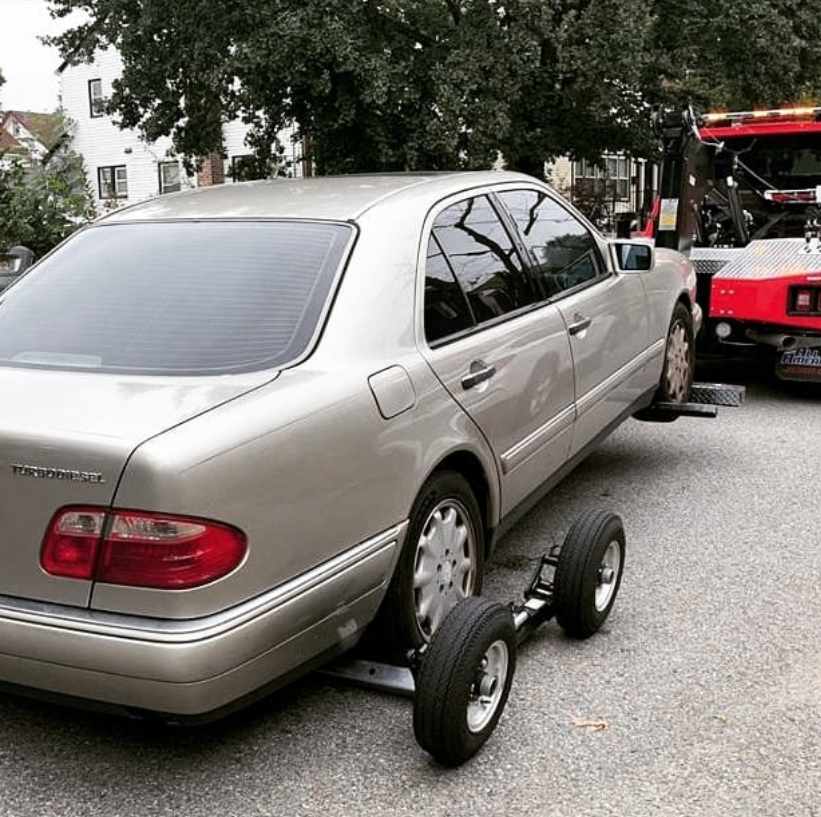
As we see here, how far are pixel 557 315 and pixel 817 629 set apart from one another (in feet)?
5.24

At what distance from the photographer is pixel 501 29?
1452 centimetres

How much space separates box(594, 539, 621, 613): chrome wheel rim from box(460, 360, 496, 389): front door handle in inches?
31.9

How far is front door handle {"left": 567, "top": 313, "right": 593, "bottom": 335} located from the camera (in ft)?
14.7

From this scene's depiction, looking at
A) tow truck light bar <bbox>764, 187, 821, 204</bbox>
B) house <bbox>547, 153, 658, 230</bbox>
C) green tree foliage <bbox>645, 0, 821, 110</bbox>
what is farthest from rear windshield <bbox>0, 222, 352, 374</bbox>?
house <bbox>547, 153, 658, 230</bbox>

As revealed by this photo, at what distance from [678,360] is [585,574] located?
9.67 feet

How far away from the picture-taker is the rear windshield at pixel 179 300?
3.07 metres

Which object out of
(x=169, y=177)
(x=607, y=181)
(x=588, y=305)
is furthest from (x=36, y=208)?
(x=607, y=181)

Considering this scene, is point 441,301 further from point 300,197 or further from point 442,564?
point 442,564

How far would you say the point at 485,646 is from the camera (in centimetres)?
A: 297

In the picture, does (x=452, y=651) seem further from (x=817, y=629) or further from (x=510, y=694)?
(x=817, y=629)

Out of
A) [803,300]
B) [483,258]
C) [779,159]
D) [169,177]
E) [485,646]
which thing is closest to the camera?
[485,646]

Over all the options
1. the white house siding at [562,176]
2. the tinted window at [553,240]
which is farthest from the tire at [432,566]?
the white house siding at [562,176]

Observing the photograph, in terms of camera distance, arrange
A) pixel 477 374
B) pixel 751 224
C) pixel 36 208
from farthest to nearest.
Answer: pixel 36 208, pixel 751 224, pixel 477 374

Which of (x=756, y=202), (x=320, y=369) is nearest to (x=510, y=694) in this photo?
(x=320, y=369)
